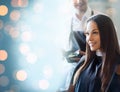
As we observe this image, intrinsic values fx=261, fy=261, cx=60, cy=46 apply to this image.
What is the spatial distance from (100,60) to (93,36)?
112mm

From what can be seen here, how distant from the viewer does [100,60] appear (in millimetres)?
1150

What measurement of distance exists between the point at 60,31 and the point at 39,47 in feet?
0.61

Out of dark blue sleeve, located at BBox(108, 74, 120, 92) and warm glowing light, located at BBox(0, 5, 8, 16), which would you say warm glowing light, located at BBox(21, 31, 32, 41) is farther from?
dark blue sleeve, located at BBox(108, 74, 120, 92)

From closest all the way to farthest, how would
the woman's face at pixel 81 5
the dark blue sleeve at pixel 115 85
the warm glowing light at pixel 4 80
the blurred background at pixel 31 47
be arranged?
the dark blue sleeve at pixel 115 85 → the woman's face at pixel 81 5 → the blurred background at pixel 31 47 → the warm glowing light at pixel 4 80

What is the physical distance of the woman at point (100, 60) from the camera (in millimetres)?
1067

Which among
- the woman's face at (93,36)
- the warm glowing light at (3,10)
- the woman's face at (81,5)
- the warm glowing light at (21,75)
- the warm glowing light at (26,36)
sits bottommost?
the warm glowing light at (21,75)

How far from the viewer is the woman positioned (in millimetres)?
1067

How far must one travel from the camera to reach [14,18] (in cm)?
162

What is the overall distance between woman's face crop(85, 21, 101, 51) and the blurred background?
1.25 feet

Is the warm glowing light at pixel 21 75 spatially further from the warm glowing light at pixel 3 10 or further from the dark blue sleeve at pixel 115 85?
the dark blue sleeve at pixel 115 85

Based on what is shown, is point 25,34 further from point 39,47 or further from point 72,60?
point 72,60

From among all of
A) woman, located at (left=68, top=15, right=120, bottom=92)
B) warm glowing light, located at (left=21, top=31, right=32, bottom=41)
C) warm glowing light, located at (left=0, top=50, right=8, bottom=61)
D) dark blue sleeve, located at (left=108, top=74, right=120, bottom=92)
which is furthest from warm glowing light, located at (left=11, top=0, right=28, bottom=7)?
dark blue sleeve, located at (left=108, top=74, right=120, bottom=92)

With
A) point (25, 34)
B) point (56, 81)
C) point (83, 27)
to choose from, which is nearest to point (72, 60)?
point (83, 27)

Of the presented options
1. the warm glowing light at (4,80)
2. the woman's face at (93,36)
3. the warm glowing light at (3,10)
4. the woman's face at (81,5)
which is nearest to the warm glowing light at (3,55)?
the warm glowing light at (4,80)
